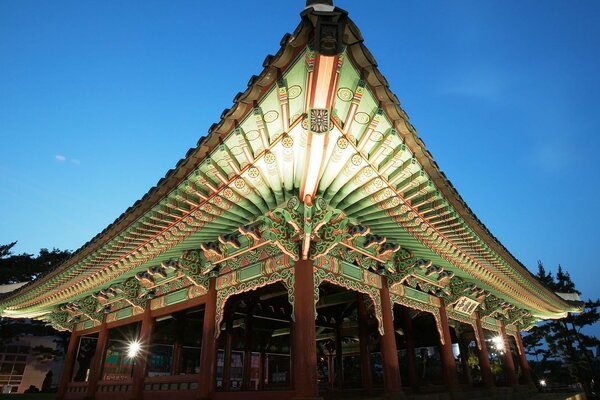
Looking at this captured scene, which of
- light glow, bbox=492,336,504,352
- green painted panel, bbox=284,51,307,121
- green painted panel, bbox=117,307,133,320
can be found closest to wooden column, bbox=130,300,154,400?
green painted panel, bbox=117,307,133,320

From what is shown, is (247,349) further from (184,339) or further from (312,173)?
(312,173)

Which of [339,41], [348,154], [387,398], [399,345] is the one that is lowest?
[387,398]

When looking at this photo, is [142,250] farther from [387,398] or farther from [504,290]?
[504,290]

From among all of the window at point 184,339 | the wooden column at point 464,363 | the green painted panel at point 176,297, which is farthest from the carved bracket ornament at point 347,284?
the wooden column at point 464,363

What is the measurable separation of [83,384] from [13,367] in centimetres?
2923

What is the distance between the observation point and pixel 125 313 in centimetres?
1312

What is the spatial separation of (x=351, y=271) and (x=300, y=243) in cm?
187

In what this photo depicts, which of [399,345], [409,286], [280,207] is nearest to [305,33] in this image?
[280,207]

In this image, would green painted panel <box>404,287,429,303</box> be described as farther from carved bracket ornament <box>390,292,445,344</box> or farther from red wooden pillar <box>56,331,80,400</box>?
red wooden pillar <box>56,331,80,400</box>

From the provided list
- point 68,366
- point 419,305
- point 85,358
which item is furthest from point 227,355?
point 85,358

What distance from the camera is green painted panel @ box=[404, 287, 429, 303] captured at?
34.4 feet

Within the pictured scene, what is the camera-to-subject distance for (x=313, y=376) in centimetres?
651

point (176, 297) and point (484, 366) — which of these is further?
point (484, 366)

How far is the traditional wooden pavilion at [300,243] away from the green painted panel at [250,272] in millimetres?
57
